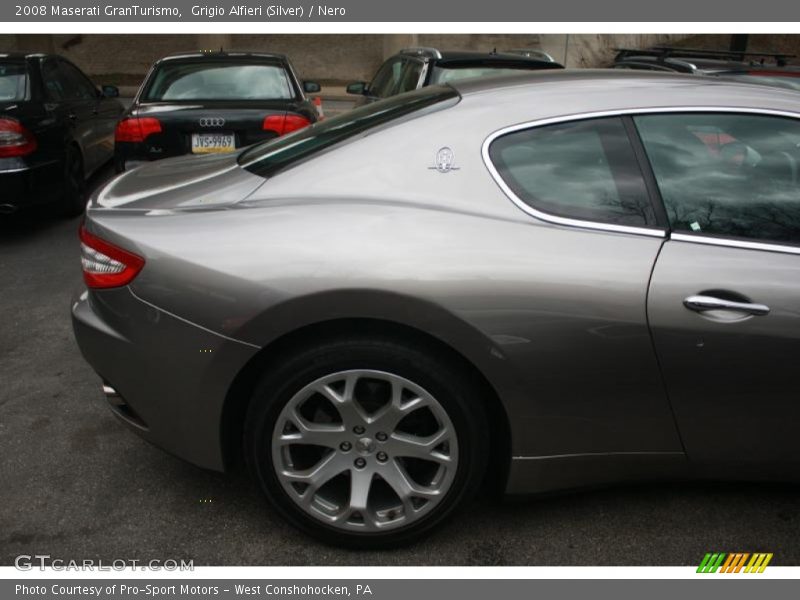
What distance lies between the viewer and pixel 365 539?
2.62 m

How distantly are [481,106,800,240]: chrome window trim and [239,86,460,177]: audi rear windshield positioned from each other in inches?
12.1

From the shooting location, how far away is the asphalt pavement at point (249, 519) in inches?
104

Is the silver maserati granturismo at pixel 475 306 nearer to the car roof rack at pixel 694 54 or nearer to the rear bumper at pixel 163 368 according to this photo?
the rear bumper at pixel 163 368

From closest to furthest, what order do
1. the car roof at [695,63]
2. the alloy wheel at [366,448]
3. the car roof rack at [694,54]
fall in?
1. the alloy wheel at [366,448]
2. the car roof at [695,63]
3. the car roof rack at [694,54]

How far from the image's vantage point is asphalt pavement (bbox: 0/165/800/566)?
8.66 feet

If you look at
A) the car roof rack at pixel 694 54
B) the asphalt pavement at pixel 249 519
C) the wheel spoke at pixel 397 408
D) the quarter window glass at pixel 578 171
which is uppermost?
the car roof rack at pixel 694 54

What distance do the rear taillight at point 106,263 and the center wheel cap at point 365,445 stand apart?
92 cm

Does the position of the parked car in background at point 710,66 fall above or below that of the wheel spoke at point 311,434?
above

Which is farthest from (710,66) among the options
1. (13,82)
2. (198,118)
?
(13,82)

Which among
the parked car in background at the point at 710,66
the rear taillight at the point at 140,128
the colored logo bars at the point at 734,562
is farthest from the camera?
the rear taillight at the point at 140,128

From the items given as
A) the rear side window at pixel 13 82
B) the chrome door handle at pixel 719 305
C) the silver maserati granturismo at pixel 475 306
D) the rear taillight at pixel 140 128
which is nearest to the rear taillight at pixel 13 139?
the rear side window at pixel 13 82

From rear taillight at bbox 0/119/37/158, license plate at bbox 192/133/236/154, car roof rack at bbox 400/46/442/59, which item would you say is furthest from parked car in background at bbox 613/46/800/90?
rear taillight at bbox 0/119/37/158

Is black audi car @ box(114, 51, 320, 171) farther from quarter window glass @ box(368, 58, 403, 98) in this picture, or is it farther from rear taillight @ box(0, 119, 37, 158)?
quarter window glass @ box(368, 58, 403, 98)

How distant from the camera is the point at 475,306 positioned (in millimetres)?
2387
